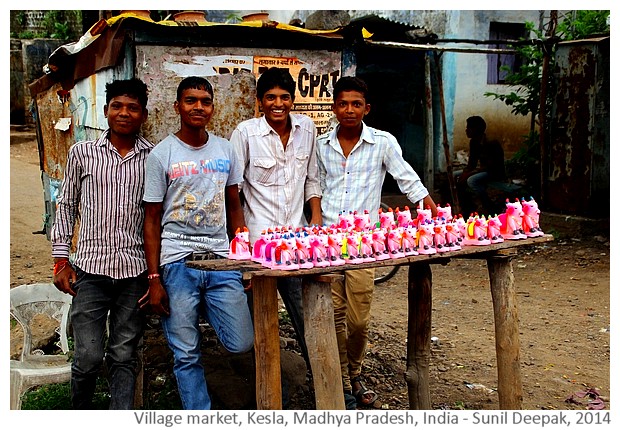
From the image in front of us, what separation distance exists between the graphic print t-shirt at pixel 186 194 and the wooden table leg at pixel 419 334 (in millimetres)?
1230

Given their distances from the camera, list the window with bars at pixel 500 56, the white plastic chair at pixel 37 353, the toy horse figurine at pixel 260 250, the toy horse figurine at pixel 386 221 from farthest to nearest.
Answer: the window with bars at pixel 500 56, the white plastic chair at pixel 37 353, the toy horse figurine at pixel 386 221, the toy horse figurine at pixel 260 250

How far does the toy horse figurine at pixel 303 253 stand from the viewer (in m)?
3.28

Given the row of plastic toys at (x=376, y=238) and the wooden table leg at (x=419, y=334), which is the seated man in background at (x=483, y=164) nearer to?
the wooden table leg at (x=419, y=334)

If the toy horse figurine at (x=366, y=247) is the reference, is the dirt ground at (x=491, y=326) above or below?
below

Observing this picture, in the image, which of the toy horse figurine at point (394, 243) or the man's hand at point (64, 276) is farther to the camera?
the man's hand at point (64, 276)

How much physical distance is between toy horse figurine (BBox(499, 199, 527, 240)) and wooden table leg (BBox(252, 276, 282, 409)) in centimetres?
137

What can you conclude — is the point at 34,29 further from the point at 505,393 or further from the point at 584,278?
the point at 505,393

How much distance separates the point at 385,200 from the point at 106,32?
800 cm

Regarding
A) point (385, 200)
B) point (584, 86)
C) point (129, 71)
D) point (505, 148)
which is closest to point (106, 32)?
point (129, 71)

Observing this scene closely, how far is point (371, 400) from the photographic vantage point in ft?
14.8

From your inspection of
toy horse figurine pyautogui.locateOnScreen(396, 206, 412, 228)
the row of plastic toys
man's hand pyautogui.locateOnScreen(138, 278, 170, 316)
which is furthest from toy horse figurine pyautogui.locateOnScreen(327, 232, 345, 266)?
man's hand pyautogui.locateOnScreen(138, 278, 170, 316)

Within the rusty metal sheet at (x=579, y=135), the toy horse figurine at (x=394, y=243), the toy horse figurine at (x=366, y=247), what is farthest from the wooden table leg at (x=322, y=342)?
the rusty metal sheet at (x=579, y=135)

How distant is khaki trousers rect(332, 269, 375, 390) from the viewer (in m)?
4.19

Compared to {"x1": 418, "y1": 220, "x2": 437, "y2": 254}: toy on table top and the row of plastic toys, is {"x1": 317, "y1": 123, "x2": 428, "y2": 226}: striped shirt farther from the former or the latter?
{"x1": 418, "y1": 220, "x2": 437, "y2": 254}: toy on table top
